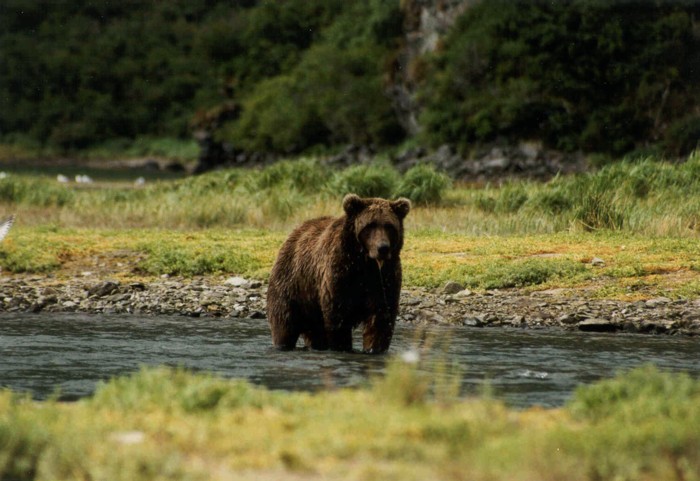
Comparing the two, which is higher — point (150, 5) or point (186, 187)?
point (150, 5)

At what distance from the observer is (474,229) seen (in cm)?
2208

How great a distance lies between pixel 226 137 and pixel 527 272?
255 feet

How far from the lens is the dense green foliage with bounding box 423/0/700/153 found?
5925 centimetres

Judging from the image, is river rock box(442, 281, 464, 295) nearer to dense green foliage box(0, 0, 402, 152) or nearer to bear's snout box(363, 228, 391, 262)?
bear's snout box(363, 228, 391, 262)

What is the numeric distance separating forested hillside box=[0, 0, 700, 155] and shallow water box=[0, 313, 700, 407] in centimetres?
4311

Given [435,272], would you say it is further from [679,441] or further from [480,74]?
[480,74]

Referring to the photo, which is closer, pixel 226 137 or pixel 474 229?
pixel 474 229

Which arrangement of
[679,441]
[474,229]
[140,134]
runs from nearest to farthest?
1. [679,441]
2. [474,229]
3. [140,134]

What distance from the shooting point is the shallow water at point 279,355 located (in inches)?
418

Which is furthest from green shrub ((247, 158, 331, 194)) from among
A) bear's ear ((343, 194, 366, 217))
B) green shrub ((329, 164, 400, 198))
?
bear's ear ((343, 194, 366, 217))

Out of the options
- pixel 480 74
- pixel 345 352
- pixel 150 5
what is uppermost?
pixel 150 5

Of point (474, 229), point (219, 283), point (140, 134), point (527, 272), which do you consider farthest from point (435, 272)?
point (140, 134)

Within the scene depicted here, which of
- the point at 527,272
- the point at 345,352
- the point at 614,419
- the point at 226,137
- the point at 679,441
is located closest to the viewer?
the point at 679,441

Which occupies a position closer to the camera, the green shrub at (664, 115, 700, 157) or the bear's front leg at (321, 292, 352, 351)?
the bear's front leg at (321, 292, 352, 351)
